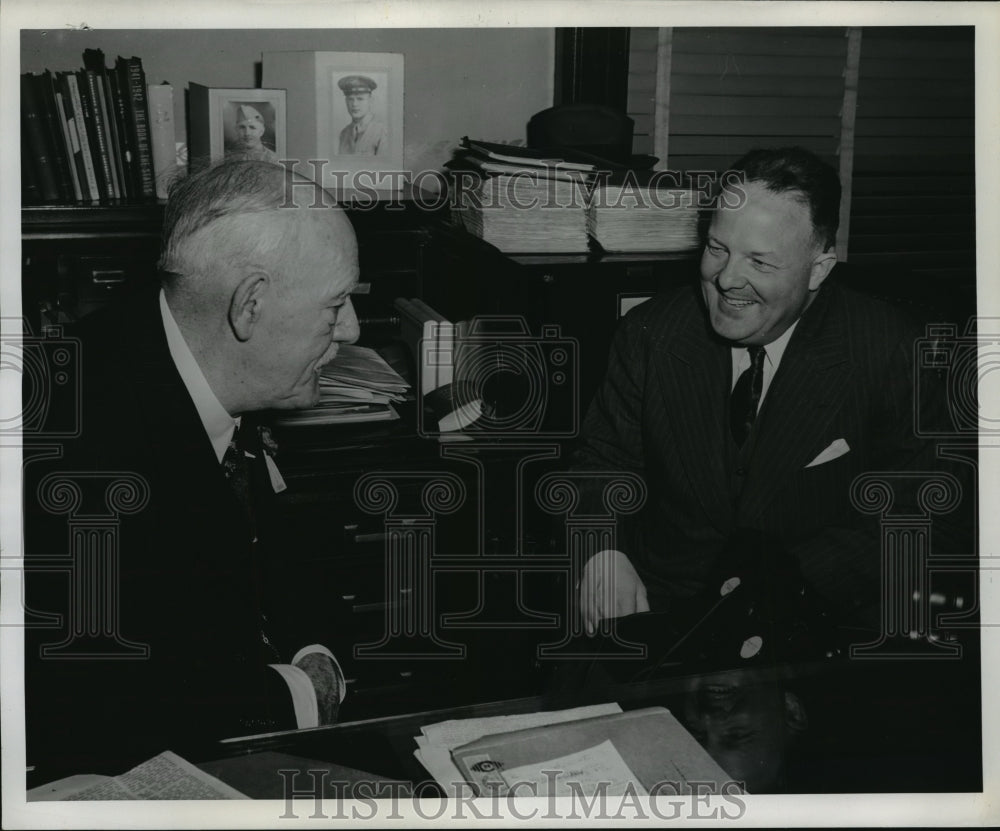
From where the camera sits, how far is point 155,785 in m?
1.22

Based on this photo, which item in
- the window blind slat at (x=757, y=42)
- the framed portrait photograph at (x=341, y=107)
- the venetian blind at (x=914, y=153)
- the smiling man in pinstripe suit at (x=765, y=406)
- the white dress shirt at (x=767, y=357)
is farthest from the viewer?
the venetian blind at (x=914, y=153)

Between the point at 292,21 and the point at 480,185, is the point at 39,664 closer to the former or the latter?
the point at 292,21

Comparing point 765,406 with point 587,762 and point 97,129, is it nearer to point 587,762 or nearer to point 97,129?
Result: point 587,762

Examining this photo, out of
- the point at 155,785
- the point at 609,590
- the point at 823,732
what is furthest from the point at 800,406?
the point at 155,785

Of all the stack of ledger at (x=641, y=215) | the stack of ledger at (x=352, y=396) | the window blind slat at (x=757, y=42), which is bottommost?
the stack of ledger at (x=352, y=396)

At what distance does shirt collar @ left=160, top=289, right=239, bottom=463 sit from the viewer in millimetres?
1687

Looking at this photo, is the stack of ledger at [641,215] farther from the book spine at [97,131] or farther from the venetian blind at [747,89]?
the book spine at [97,131]

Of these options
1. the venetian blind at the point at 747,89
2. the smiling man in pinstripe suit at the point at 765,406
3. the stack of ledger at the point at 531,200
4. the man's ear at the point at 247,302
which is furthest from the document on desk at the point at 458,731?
the venetian blind at the point at 747,89

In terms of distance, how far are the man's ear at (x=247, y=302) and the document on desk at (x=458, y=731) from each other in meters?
0.79

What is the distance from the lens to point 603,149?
7.86 ft

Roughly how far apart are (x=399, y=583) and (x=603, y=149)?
3.97 ft

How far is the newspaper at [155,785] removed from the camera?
1218 mm

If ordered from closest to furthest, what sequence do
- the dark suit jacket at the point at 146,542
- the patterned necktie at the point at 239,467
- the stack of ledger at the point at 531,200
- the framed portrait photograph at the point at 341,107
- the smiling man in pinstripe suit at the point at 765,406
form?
the dark suit jacket at the point at 146,542
the patterned necktie at the point at 239,467
the smiling man in pinstripe suit at the point at 765,406
the stack of ledger at the point at 531,200
the framed portrait photograph at the point at 341,107

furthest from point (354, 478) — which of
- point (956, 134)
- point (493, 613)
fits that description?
point (956, 134)
